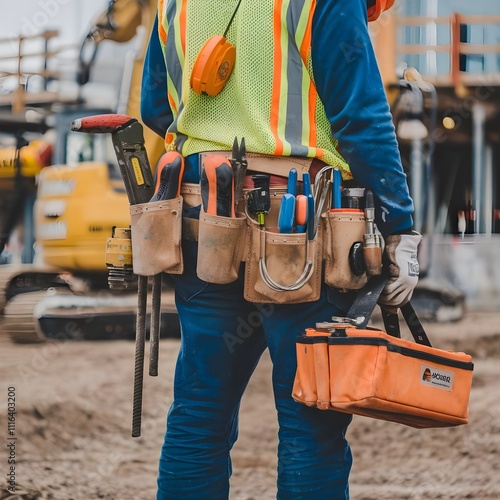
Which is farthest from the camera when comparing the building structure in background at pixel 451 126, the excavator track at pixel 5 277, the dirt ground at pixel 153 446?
the building structure in background at pixel 451 126

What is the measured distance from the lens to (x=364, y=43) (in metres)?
2.02

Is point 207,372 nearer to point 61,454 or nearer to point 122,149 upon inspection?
point 122,149

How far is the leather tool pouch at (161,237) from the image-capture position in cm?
211

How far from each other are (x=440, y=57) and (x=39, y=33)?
361 centimetres

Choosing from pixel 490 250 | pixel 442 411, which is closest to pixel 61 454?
pixel 442 411

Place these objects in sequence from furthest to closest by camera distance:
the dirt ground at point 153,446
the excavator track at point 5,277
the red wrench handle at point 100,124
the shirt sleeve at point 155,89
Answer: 1. the excavator track at point 5,277
2. the dirt ground at point 153,446
3. the shirt sleeve at point 155,89
4. the red wrench handle at point 100,124

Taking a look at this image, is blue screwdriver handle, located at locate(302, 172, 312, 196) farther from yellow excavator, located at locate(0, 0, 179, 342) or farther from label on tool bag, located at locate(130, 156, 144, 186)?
yellow excavator, located at locate(0, 0, 179, 342)

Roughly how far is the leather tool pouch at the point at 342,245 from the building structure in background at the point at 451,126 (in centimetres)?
631

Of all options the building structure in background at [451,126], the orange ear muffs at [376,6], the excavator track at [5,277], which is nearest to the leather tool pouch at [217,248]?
the orange ear muffs at [376,6]

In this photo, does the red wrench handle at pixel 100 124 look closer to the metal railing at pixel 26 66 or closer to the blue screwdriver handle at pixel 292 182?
the blue screwdriver handle at pixel 292 182

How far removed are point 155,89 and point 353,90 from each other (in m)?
0.54

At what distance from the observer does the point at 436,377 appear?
2020mm

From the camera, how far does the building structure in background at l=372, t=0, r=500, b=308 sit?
8.39 meters

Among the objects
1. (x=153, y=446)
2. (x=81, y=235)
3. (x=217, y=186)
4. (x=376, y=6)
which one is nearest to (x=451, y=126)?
(x=81, y=235)
